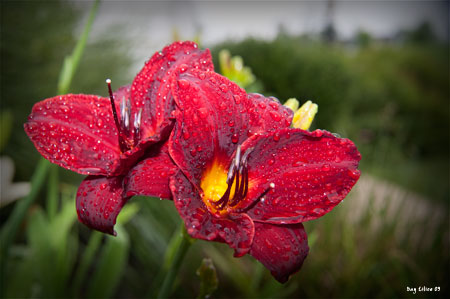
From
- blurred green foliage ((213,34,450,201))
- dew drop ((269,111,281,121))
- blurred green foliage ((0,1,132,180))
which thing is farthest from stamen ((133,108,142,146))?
blurred green foliage ((213,34,450,201))

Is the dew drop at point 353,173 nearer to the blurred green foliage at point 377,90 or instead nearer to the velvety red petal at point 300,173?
the velvety red petal at point 300,173

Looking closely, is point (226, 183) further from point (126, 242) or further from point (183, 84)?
point (126, 242)

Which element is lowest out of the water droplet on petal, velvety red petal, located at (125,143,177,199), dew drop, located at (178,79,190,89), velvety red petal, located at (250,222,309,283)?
velvety red petal, located at (250,222,309,283)

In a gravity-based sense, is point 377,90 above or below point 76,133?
below

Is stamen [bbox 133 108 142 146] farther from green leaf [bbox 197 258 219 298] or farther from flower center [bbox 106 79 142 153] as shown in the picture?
green leaf [bbox 197 258 219 298]

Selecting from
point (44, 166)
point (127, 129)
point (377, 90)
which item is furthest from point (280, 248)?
point (377, 90)

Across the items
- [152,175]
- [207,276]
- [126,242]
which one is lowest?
[126,242]
